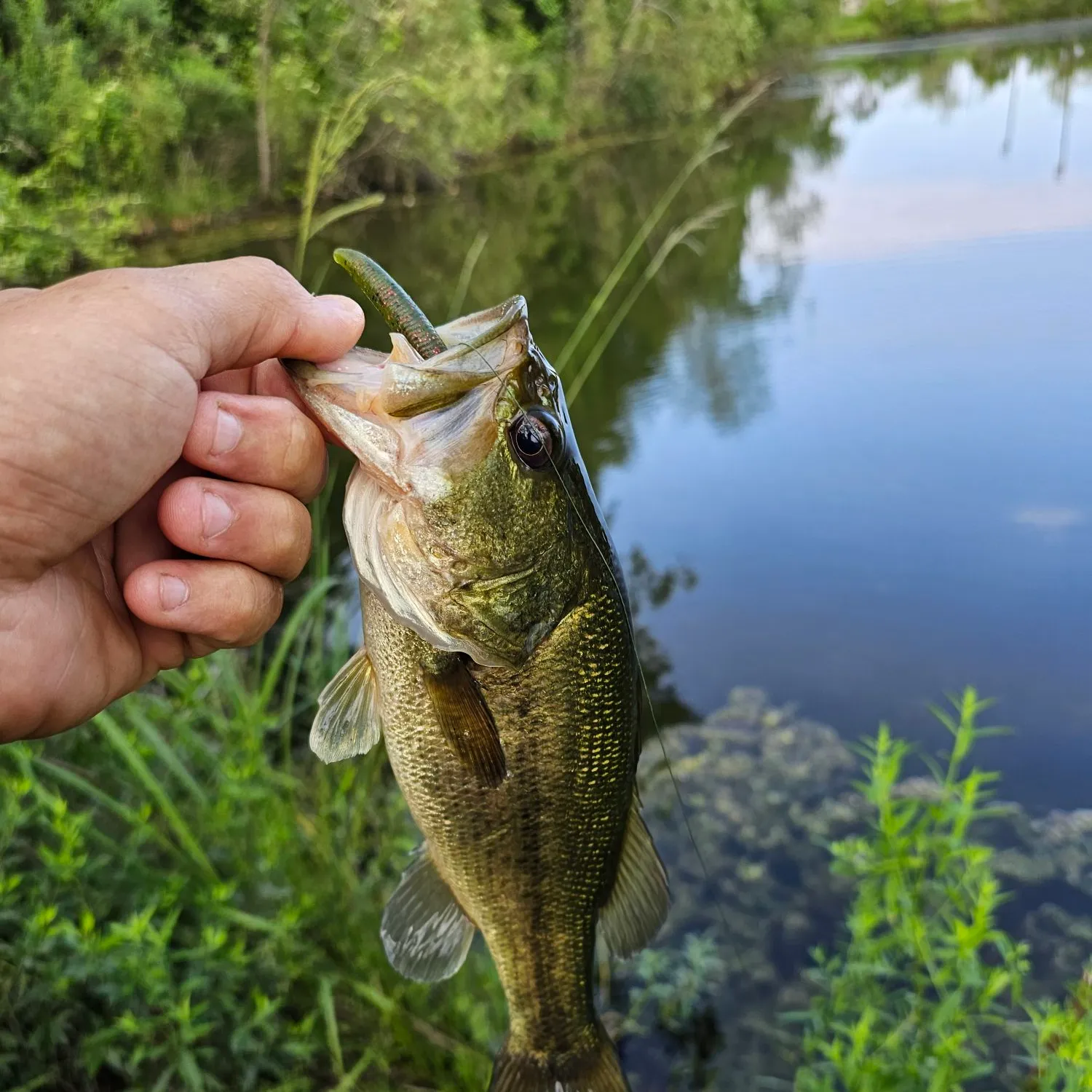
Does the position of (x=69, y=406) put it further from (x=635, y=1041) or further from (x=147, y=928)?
(x=635, y=1041)

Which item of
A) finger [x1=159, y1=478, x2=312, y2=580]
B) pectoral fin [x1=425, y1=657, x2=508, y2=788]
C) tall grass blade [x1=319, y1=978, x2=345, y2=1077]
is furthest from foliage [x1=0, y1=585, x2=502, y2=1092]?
pectoral fin [x1=425, y1=657, x2=508, y2=788]

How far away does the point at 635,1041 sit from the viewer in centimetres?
332

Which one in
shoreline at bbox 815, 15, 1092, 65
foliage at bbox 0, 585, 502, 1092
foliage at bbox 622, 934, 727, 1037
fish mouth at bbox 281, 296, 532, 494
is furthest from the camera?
shoreline at bbox 815, 15, 1092, 65

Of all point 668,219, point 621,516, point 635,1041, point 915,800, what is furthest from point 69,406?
point 668,219

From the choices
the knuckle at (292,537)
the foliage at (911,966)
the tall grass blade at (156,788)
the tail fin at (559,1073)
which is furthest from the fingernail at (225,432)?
the foliage at (911,966)

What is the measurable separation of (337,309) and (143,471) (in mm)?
464

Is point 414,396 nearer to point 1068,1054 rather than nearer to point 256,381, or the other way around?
point 256,381

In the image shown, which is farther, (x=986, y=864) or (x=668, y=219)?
(x=668, y=219)

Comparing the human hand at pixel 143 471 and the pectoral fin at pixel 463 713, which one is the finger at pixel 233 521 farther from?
the pectoral fin at pixel 463 713

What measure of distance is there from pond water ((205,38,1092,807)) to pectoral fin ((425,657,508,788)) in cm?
196

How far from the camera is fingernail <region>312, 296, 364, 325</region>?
5.24 feet

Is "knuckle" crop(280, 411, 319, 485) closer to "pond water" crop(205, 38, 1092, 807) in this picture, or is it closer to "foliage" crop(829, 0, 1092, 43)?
"pond water" crop(205, 38, 1092, 807)

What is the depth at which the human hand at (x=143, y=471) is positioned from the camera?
147 cm

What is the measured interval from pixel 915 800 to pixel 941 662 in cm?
338
